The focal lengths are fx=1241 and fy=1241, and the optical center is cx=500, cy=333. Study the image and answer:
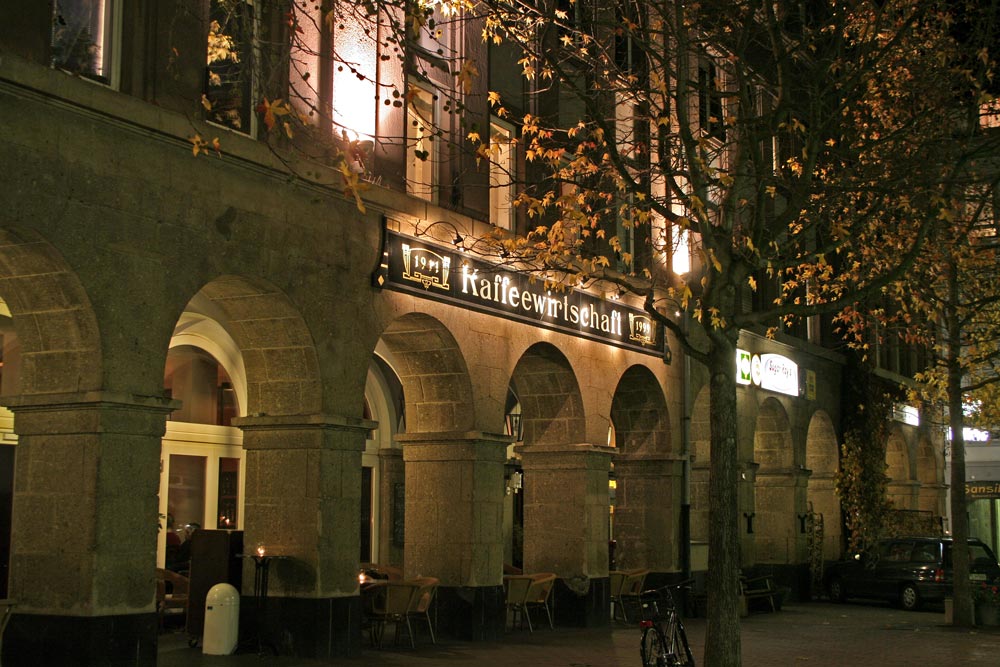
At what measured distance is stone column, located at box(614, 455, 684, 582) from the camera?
2202cm

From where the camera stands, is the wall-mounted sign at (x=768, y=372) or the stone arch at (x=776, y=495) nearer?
the wall-mounted sign at (x=768, y=372)

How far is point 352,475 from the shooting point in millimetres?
14664

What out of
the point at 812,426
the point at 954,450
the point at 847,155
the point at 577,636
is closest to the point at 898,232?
the point at 954,450

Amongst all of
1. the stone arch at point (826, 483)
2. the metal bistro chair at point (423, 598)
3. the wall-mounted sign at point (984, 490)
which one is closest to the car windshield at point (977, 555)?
the stone arch at point (826, 483)

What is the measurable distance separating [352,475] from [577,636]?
534 centimetres

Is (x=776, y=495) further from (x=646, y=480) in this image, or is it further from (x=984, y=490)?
(x=984, y=490)

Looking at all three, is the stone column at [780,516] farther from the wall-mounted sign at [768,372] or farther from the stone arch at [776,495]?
the wall-mounted sign at [768,372]

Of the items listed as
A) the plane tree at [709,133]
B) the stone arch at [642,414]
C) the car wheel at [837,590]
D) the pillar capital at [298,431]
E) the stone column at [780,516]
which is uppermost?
the plane tree at [709,133]

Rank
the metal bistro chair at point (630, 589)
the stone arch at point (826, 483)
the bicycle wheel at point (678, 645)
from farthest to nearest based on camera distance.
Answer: the stone arch at point (826, 483) → the metal bistro chair at point (630, 589) → the bicycle wheel at point (678, 645)

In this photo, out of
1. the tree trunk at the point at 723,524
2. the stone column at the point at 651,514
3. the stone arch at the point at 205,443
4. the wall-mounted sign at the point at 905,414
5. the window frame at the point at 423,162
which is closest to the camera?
the tree trunk at the point at 723,524

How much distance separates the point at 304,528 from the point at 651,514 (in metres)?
9.54

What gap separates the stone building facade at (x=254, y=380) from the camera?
444 inches

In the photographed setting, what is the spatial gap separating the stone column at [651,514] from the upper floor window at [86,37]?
12.9 metres

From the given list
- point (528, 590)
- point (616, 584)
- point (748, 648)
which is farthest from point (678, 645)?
point (616, 584)
